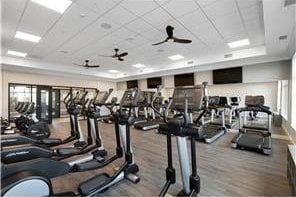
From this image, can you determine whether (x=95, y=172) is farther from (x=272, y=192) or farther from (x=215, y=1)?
(x=215, y=1)

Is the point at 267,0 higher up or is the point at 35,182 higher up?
the point at 267,0

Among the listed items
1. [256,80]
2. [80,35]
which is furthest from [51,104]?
[256,80]

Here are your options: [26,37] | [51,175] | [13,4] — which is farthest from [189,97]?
[26,37]

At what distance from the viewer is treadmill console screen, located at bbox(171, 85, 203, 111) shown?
7.27 feet

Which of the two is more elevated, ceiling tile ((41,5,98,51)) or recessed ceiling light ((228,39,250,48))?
recessed ceiling light ((228,39,250,48))

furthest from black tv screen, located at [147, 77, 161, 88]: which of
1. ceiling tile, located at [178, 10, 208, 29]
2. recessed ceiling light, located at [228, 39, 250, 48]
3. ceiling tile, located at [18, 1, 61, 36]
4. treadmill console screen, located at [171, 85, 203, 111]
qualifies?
treadmill console screen, located at [171, 85, 203, 111]

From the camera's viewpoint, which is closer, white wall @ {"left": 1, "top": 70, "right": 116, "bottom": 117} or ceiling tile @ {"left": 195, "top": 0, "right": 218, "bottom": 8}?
ceiling tile @ {"left": 195, "top": 0, "right": 218, "bottom": 8}

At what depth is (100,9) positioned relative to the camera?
12.6 ft

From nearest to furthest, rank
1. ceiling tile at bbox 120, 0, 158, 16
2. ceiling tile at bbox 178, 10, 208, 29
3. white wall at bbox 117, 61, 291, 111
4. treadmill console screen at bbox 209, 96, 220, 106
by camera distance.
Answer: ceiling tile at bbox 120, 0, 158, 16 < ceiling tile at bbox 178, 10, 208, 29 < treadmill console screen at bbox 209, 96, 220, 106 < white wall at bbox 117, 61, 291, 111

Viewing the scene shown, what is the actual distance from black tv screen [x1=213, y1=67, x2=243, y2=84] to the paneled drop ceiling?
0.96 metres

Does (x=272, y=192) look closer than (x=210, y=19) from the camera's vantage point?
Yes

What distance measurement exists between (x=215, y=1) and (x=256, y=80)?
20.4 ft

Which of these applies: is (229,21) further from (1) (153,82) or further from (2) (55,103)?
(2) (55,103)

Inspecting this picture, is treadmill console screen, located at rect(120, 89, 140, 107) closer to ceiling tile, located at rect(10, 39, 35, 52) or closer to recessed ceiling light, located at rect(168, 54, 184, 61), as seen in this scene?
ceiling tile, located at rect(10, 39, 35, 52)
